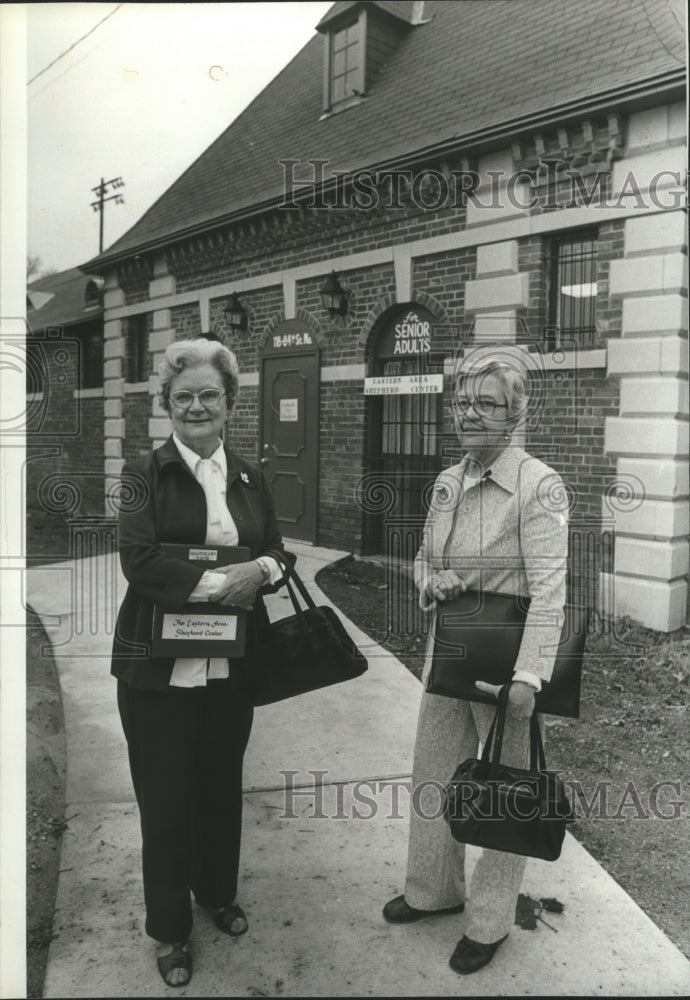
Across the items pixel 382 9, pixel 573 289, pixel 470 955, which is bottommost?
pixel 470 955

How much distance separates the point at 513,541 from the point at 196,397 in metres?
1.02

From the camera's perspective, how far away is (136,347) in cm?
273

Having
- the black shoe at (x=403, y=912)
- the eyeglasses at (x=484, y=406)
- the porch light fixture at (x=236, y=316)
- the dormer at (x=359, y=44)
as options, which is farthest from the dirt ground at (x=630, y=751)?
the dormer at (x=359, y=44)

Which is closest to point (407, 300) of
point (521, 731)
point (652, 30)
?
point (652, 30)

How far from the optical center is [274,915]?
228cm

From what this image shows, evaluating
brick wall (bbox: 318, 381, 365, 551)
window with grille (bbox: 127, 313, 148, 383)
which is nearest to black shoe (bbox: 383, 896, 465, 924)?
brick wall (bbox: 318, 381, 365, 551)

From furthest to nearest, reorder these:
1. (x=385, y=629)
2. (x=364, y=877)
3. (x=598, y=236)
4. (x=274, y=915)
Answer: (x=598, y=236) → (x=385, y=629) → (x=364, y=877) → (x=274, y=915)

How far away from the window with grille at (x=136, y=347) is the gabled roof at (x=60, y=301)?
0.42ft

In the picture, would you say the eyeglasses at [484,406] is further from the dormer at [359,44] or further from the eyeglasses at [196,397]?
the dormer at [359,44]

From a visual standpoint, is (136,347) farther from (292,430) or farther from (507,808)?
(507,808)

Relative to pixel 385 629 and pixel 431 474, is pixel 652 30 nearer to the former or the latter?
pixel 431 474

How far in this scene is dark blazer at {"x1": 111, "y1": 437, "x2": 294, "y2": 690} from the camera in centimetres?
199

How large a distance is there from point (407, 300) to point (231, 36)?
108 centimetres

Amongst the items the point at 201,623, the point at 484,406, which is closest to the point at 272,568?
the point at 201,623
